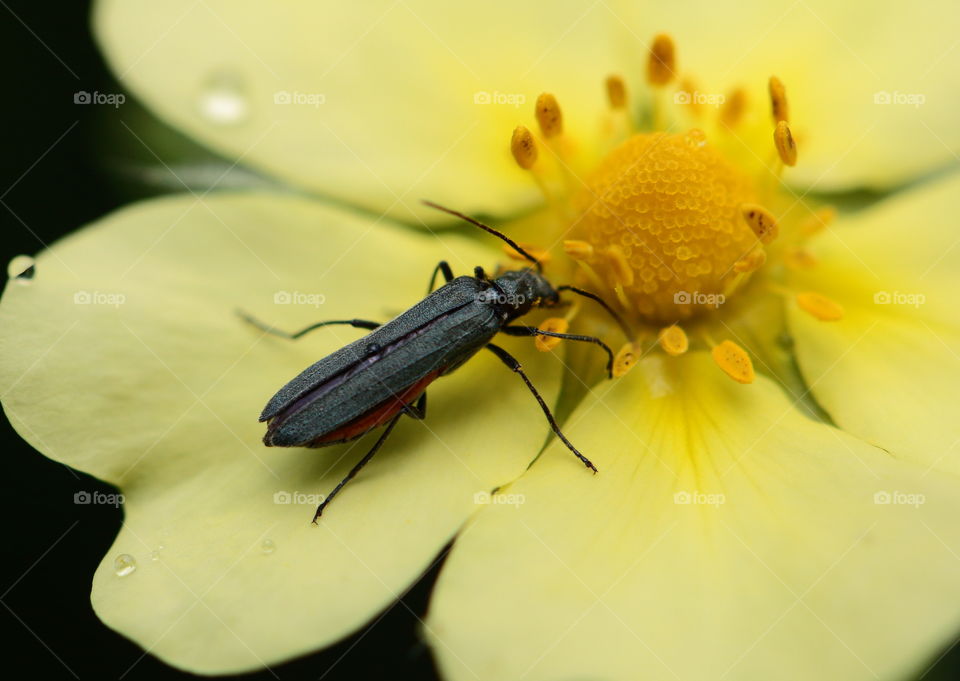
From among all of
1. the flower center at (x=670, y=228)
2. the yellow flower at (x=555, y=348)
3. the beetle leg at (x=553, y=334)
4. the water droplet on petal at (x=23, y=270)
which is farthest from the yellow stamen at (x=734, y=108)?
the water droplet on petal at (x=23, y=270)

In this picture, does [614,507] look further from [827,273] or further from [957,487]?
[827,273]

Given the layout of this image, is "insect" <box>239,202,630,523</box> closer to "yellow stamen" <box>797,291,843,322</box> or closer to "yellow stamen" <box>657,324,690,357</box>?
"yellow stamen" <box>657,324,690,357</box>

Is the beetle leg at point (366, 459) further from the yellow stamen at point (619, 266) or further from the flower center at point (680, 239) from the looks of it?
the yellow stamen at point (619, 266)

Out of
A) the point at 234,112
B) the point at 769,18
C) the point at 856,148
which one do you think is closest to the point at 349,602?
the point at 234,112

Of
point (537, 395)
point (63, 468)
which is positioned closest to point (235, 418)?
point (63, 468)

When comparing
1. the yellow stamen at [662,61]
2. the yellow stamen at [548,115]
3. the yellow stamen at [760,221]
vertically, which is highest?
the yellow stamen at [662,61]

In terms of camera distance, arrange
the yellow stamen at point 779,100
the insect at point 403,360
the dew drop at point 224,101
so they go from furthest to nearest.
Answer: the dew drop at point 224,101 < the yellow stamen at point 779,100 < the insect at point 403,360

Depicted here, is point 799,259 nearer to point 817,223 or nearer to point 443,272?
point 817,223
